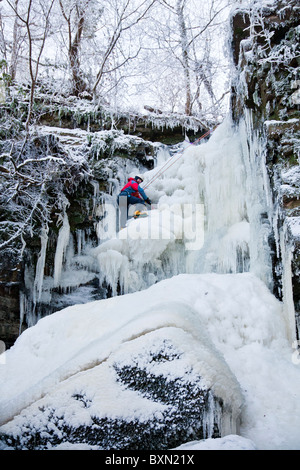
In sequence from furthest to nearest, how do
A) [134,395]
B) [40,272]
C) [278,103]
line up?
[40,272]
[278,103]
[134,395]

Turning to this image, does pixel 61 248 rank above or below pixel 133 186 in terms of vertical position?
below

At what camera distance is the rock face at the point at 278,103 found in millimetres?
3992

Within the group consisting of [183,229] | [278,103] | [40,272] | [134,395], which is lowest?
[134,395]

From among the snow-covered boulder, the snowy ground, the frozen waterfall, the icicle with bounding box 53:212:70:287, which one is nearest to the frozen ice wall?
the frozen waterfall

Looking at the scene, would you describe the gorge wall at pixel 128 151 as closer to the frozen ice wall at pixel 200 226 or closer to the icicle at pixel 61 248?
the icicle at pixel 61 248

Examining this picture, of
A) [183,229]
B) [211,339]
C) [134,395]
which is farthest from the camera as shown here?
[183,229]

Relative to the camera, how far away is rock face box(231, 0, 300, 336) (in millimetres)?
3992

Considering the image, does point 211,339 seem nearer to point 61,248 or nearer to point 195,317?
point 195,317

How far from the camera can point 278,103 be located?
4730mm

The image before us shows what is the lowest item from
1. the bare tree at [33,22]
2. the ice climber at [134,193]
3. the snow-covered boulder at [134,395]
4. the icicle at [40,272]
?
the snow-covered boulder at [134,395]

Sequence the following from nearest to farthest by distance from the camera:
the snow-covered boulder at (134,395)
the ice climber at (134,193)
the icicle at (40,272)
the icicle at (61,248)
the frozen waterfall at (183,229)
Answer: the snow-covered boulder at (134,395) < the frozen waterfall at (183,229) < the icicle at (40,272) < the icicle at (61,248) < the ice climber at (134,193)

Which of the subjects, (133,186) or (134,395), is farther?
(133,186)

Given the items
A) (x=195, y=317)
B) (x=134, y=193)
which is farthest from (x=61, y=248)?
(x=195, y=317)

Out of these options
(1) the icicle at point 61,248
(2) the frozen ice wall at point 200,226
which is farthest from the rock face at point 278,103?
(1) the icicle at point 61,248
